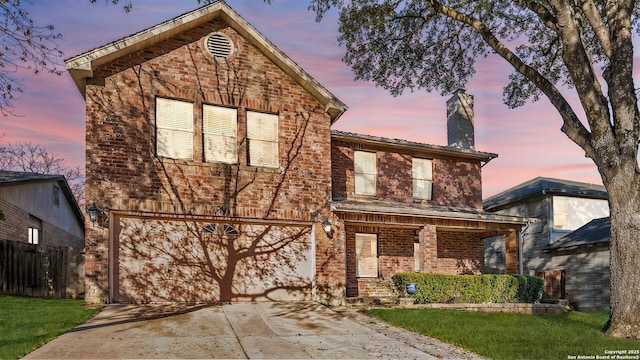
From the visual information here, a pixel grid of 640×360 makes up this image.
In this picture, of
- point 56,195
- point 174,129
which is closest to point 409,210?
point 174,129

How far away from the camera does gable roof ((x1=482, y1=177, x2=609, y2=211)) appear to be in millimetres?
24853

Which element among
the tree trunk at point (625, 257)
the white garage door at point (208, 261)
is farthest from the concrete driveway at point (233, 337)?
the tree trunk at point (625, 257)

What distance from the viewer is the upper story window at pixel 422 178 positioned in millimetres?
20006

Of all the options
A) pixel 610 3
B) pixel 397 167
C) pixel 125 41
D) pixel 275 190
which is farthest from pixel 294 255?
pixel 610 3

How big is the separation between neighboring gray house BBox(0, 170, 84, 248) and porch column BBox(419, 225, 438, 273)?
13.5m

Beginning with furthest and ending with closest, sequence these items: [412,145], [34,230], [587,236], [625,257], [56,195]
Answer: [56,195], [587,236], [34,230], [412,145], [625,257]

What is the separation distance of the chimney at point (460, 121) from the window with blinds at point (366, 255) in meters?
5.88

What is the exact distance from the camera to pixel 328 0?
15547mm

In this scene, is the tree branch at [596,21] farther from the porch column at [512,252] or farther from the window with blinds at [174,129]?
the window with blinds at [174,129]

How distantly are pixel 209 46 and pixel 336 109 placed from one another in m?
4.27

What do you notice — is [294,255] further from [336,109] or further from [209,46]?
[209,46]

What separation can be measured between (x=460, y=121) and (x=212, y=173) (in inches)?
457

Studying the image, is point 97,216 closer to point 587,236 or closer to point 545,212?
point 587,236

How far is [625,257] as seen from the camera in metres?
10.8
